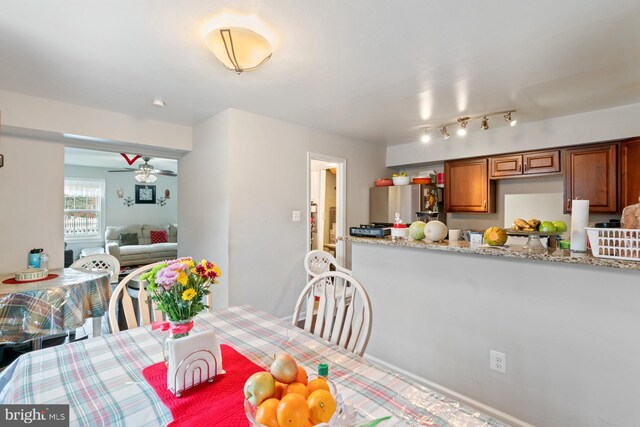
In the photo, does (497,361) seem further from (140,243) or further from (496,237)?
(140,243)

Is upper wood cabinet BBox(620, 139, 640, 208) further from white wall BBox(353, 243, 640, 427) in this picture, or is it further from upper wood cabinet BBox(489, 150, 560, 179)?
white wall BBox(353, 243, 640, 427)

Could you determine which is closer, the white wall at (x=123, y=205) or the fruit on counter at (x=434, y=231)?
the fruit on counter at (x=434, y=231)

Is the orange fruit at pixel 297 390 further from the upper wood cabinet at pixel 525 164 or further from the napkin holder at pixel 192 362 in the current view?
the upper wood cabinet at pixel 525 164

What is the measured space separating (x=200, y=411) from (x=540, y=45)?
8.26 feet

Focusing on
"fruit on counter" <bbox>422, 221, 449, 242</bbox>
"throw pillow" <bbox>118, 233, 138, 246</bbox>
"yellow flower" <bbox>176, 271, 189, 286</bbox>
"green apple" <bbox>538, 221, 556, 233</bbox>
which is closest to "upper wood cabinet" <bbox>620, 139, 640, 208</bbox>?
"green apple" <bbox>538, 221, 556, 233</bbox>

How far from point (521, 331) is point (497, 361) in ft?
0.82

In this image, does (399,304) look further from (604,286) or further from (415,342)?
(604,286)

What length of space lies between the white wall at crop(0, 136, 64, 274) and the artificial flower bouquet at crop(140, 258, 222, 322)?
291 centimetres

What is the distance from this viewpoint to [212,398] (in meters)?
0.95

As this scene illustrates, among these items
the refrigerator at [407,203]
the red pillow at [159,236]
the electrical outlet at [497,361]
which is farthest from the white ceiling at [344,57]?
the red pillow at [159,236]

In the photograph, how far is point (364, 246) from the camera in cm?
263

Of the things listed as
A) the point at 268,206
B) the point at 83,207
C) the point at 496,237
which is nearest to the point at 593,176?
the point at 496,237

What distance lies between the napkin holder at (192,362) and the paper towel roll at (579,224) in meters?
1.93

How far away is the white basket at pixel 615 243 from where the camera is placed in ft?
4.70
